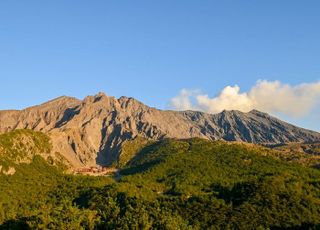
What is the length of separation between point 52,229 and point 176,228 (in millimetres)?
50443

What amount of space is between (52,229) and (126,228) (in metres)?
30.5

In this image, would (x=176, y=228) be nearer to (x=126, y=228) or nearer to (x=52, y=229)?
(x=126, y=228)

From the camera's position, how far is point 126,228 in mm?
197000

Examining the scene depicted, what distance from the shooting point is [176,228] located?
19938cm

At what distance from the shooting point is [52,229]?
19988 cm

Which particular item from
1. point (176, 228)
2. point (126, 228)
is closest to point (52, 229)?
point (126, 228)

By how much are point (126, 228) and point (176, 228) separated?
20279 millimetres
